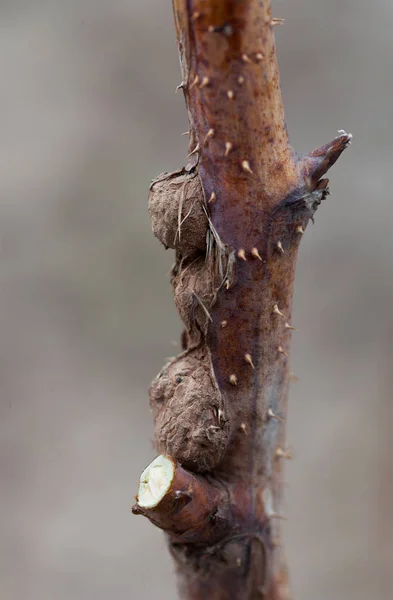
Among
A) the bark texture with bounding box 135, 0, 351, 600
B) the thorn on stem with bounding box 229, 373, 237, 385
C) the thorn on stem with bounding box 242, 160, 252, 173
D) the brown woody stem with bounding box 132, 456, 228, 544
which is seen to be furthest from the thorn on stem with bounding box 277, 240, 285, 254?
the brown woody stem with bounding box 132, 456, 228, 544

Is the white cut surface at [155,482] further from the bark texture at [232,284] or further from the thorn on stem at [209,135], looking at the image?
the thorn on stem at [209,135]

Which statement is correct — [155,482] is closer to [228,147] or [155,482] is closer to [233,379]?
[233,379]

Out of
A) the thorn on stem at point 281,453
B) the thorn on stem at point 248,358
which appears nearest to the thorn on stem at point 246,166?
the thorn on stem at point 248,358

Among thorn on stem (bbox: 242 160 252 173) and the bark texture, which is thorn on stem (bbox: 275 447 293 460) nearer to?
the bark texture

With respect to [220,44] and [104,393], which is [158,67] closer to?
[104,393]

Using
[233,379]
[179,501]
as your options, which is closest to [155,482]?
[179,501]

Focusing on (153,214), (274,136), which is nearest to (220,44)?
(274,136)
